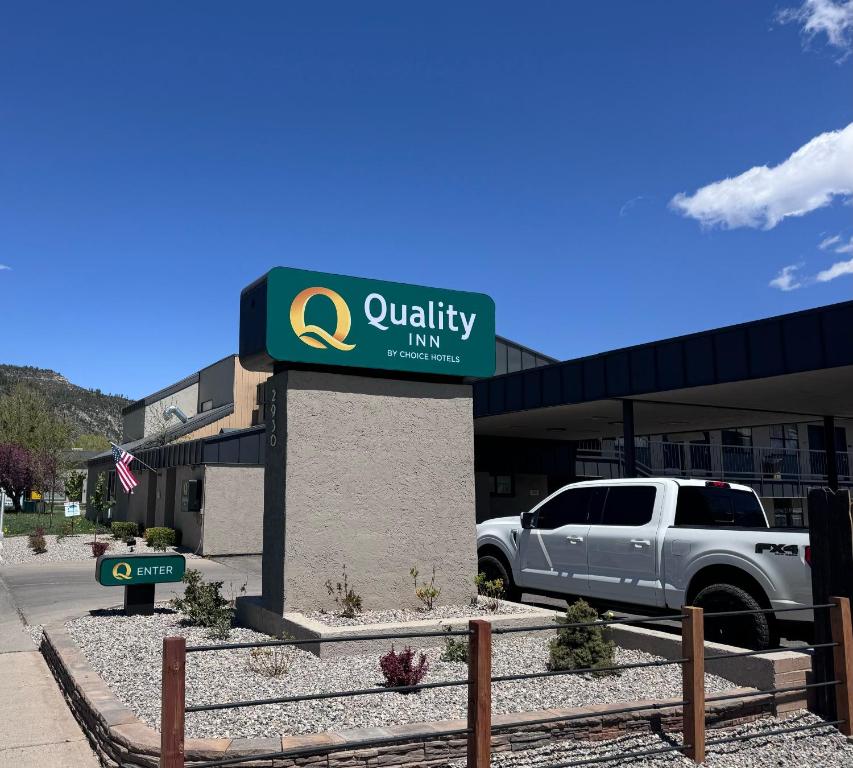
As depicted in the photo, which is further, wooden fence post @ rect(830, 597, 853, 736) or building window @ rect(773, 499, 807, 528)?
building window @ rect(773, 499, 807, 528)

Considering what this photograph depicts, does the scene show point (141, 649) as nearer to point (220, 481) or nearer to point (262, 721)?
point (262, 721)

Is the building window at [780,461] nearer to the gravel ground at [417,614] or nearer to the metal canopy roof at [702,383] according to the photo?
the metal canopy roof at [702,383]

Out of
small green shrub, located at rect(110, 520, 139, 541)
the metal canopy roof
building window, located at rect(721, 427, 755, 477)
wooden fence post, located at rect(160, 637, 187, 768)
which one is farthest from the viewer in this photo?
building window, located at rect(721, 427, 755, 477)

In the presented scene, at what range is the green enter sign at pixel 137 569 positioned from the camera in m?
11.6

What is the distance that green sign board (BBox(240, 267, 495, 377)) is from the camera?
10516 mm

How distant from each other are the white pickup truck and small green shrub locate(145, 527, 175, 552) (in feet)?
56.0

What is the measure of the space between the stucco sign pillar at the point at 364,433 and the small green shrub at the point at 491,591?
29cm

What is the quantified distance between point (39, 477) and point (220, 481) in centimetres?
3971

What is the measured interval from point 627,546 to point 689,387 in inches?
281

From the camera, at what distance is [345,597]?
413 inches

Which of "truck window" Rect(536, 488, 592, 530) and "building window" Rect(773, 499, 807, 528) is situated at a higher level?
"truck window" Rect(536, 488, 592, 530)

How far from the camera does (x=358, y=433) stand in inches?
431

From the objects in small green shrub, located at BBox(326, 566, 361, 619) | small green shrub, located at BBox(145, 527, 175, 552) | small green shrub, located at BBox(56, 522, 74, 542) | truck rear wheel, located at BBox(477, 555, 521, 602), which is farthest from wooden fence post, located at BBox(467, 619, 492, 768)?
small green shrub, located at BBox(56, 522, 74, 542)

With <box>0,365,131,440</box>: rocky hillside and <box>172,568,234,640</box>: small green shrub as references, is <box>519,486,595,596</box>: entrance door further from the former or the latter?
<box>0,365,131,440</box>: rocky hillside
